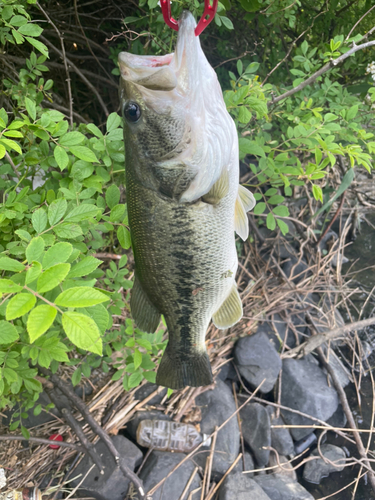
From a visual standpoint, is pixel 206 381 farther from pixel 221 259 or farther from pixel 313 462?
pixel 313 462

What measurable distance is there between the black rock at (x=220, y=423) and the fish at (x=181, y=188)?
4.68 ft

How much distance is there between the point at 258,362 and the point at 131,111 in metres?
2.33

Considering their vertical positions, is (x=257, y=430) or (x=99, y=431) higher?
(x=99, y=431)

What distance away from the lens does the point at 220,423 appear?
100 inches

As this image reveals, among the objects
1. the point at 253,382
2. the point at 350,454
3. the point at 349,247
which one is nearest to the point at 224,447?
the point at 253,382

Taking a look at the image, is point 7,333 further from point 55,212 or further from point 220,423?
point 220,423

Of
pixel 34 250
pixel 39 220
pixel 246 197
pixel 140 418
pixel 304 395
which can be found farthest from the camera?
pixel 304 395

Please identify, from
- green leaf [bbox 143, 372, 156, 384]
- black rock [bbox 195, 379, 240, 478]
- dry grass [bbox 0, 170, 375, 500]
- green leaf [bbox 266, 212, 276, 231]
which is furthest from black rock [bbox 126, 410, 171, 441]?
green leaf [bbox 266, 212, 276, 231]

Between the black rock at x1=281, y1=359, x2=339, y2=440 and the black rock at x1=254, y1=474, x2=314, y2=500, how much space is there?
16.0 inches

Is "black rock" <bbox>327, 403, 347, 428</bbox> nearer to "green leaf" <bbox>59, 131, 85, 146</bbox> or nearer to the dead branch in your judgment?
the dead branch

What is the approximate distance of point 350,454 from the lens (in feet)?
8.64

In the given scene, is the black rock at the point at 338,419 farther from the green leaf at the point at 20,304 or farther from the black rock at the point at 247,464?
the green leaf at the point at 20,304

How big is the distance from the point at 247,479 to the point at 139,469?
71cm

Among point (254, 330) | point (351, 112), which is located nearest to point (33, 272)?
point (351, 112)
